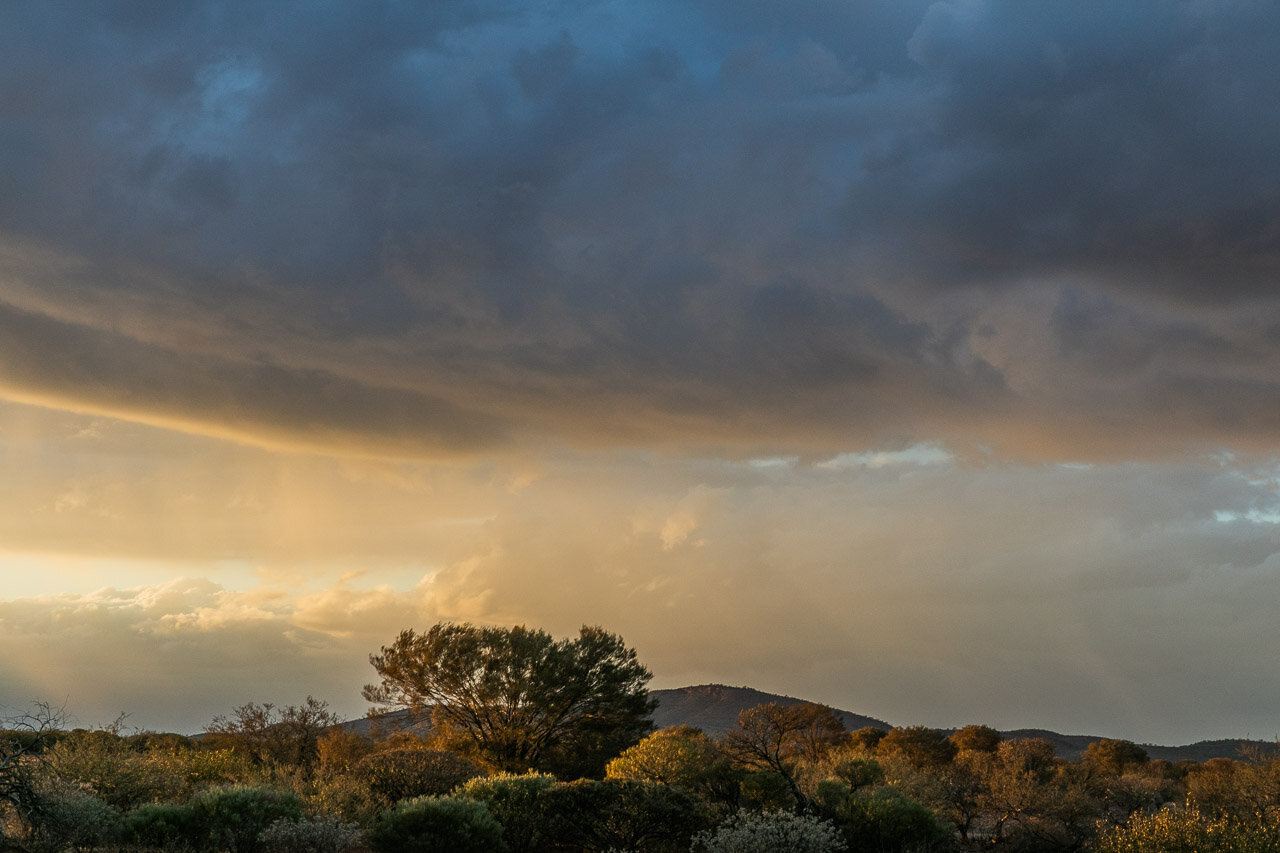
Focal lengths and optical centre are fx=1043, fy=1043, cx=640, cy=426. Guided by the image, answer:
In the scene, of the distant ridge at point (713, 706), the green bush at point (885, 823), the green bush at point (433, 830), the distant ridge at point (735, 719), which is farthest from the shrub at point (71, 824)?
the distant ridge at point (713, 706)

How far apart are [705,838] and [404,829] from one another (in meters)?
A: 6.03

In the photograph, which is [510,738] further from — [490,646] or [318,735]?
[318,735]

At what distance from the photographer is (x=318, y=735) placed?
45.6 metres

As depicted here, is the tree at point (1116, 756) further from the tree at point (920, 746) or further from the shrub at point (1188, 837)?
the shrub at point (1188, 837)

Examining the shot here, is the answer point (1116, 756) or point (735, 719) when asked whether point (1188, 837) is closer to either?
point (1116, 756)

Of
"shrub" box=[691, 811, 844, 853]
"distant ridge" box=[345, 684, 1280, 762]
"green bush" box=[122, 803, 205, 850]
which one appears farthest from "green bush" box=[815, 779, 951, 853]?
"distant ridge" box=[345, 684, 1280, 762]

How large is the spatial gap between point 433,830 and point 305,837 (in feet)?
7.98

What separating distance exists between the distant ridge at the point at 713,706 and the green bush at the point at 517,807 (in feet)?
421

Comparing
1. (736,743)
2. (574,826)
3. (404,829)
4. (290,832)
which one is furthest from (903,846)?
(290,832)

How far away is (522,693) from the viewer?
4569 cm

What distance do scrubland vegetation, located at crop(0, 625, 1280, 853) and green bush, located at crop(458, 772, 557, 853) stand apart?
51 mm

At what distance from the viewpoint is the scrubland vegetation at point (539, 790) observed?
803 inches

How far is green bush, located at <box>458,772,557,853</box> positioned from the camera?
77.2 feet

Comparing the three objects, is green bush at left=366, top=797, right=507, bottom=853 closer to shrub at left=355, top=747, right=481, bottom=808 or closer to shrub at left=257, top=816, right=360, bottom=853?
shrub at left=257, top=816, right=360, bottom=853
